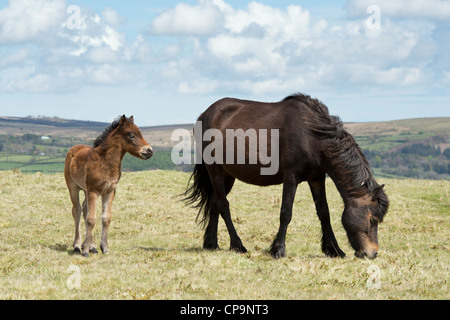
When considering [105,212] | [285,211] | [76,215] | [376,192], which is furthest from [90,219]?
[376,192]

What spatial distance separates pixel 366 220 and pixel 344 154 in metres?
1.25

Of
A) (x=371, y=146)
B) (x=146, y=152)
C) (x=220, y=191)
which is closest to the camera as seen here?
(x=146, y=152)

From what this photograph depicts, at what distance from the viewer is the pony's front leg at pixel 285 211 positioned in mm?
10211

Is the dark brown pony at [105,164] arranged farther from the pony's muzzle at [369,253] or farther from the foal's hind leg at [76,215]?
the pony's muzzle at [369,253]

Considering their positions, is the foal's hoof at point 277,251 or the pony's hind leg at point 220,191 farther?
the pony's hind leg at point 220,191

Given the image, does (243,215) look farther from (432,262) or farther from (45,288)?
(45,288)

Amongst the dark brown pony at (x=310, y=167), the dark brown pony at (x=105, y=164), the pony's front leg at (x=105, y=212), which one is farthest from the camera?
the pony's front leg at (x=105, y=212)

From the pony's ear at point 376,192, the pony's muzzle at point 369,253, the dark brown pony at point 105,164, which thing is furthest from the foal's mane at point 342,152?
the dark brown pony at point 105,164

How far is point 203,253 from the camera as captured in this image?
1083 cm

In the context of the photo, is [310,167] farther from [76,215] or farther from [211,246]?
[76,215]

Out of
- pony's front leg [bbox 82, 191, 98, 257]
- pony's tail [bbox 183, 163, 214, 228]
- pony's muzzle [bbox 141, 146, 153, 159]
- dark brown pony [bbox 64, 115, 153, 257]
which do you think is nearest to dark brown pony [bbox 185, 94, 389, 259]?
pony's tail [bbox 183, 163, 214, 228]

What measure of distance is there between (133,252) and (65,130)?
171027 millimetres
